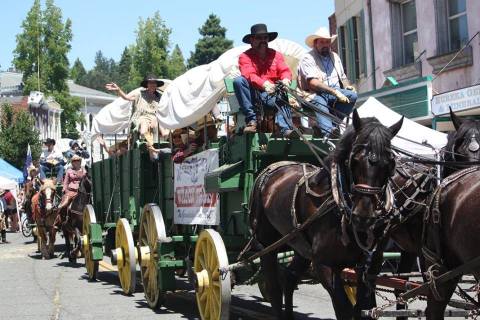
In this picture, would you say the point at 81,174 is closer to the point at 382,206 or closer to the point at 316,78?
the point at 316,78

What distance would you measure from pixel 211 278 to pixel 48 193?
10833 millimetres

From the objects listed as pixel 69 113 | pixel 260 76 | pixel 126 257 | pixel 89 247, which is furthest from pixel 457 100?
pixel 69 113

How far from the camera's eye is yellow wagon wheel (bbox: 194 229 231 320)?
7891mm

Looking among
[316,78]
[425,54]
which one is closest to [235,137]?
[316,78]

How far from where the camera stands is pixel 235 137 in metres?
8.41

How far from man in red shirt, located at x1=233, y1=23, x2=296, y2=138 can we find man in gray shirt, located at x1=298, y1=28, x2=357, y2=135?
24cm

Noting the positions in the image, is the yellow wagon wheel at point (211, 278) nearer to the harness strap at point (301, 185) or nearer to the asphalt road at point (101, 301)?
the asphalt road at point (101, 301)

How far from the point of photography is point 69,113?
6944cm

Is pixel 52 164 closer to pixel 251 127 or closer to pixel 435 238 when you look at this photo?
pixel 251 127

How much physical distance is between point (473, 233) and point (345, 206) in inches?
39.9

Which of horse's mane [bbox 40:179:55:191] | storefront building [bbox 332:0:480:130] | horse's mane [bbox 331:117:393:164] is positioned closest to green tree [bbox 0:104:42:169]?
storefront building [bbox 332:0:480:130]

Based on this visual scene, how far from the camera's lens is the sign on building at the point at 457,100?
52.0ft

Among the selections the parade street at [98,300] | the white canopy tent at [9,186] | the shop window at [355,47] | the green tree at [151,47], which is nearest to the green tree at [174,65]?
the green tree at [151,47]

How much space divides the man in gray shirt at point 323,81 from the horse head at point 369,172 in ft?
7.52
